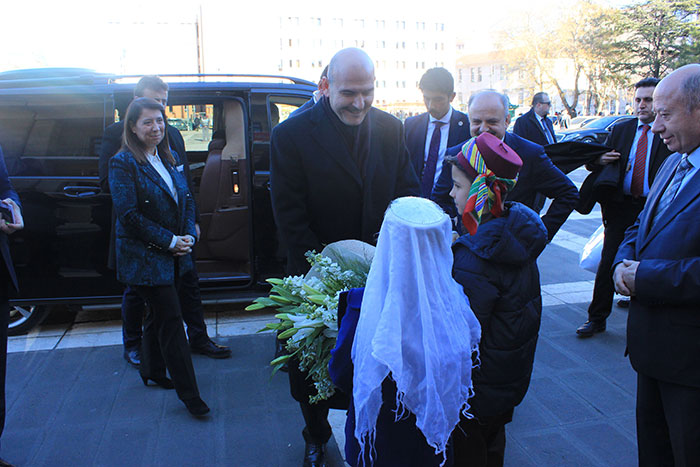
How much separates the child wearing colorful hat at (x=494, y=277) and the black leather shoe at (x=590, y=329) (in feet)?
8.83

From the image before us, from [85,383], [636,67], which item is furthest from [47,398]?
[636,67]

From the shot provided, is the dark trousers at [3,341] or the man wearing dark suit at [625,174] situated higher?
the man wearing dark suit at [625,174]

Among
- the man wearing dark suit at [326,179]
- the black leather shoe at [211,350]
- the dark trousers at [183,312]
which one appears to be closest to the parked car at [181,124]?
the dark trousers at [183,312]

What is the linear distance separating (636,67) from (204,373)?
47.3m

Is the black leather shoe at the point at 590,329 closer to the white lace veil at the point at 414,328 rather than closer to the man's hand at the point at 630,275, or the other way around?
the man's hand at the point at 630,275

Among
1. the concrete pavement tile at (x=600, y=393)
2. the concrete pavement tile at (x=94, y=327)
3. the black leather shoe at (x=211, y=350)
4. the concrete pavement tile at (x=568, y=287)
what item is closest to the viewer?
the concrete pavement tile at (x=600, y=393)

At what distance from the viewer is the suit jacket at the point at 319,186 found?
9.23 ft

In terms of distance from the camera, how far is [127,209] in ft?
10.1

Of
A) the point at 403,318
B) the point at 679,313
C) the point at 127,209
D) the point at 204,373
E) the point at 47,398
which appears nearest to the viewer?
the point at 403,318

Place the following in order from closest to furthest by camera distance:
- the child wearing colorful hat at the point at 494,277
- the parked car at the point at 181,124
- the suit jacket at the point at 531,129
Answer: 1. the child wearing colorful hat at the point at 494,277
2. the parked car at the point at 181,124
3. the suit jacket at the point at 531,129

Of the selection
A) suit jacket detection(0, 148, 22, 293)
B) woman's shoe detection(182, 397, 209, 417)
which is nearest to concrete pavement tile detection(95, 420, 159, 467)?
woman's shoe detection(182, 397, 209, 417)

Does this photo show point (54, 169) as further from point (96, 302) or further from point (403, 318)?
point (403, 318)

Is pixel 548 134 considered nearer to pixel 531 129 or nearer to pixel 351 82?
pixel 531 129

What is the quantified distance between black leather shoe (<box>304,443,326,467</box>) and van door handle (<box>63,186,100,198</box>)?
2790 mm
